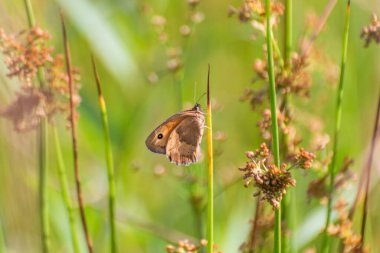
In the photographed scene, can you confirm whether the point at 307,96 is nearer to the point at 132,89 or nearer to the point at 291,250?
the point at 291,250

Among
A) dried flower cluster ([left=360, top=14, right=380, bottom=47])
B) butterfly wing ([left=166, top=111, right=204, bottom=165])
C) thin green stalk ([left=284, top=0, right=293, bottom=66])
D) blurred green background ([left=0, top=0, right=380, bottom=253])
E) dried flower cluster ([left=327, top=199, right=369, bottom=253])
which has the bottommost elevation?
dried flower cluster ([left=327, top=199, right=369, bottom=253])

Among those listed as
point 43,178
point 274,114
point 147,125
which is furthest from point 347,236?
point 147,125

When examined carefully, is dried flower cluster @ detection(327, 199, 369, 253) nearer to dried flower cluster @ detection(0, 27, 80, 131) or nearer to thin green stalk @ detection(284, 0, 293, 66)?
thin green stalk @ detection(284, 0, 293, 66)

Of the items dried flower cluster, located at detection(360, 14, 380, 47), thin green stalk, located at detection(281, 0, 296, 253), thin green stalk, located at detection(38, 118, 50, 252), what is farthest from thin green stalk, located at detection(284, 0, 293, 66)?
thin green stalk, located at detection(38, 118, 50, 252)

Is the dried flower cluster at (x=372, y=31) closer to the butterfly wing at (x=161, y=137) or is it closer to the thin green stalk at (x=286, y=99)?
the thin green stalk at (x=286, y=99)

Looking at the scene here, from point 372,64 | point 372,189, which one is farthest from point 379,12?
point 372,189

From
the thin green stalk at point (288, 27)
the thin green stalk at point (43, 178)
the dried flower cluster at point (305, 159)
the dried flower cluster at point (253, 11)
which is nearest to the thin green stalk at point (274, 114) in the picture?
the dried flower cluster at point (305, 159)

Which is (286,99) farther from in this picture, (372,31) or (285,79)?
(372,31)

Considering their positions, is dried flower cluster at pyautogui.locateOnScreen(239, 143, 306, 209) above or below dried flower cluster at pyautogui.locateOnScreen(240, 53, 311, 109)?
below
